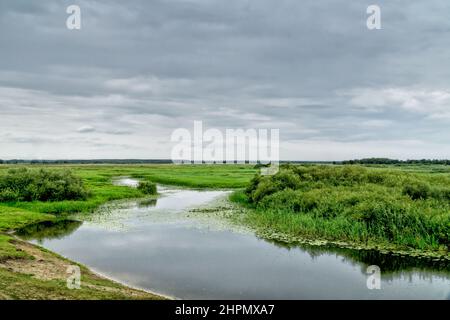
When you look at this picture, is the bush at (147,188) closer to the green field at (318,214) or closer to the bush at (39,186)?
the green field at (318,214)

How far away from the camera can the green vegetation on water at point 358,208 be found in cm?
1977

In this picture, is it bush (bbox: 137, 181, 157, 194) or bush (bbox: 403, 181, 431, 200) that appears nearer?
bush (bbox: 403, 181, 431, 200)

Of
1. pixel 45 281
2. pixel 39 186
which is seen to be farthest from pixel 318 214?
pixel 39 186

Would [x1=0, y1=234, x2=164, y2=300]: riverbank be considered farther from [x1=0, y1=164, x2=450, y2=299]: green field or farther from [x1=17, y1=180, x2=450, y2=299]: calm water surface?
[x1=17, y1=180, x2=450, y2=299]: calm water surface

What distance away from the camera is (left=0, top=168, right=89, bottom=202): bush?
3588cm

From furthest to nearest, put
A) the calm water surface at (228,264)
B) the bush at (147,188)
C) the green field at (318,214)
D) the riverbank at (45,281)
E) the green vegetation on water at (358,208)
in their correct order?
1. the bush at (147,188)
2. the green vegetation on water at (358,208)
3. the green field at (318,214)
4. the calm water surface at (228,264)
5. the riverbank at (45,281)

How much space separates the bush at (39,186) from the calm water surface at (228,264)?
35.4ft

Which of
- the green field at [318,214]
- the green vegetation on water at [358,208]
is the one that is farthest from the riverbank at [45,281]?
the green vegetation on water at [358,208]

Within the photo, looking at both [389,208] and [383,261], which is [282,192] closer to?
[389,208]

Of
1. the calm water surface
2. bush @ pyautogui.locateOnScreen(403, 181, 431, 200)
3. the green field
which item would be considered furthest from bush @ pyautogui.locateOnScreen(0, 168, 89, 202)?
bush @ pyautogui.locateOnScreen(403, 181, 431, 200)

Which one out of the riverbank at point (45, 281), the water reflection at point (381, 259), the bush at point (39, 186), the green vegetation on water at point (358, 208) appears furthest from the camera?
the bush at point (39, 186)

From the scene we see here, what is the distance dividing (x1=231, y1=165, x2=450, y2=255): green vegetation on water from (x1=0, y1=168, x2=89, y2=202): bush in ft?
54.5

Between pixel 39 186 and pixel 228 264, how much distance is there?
86.1 ft

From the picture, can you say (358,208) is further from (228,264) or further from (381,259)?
(228,264)
